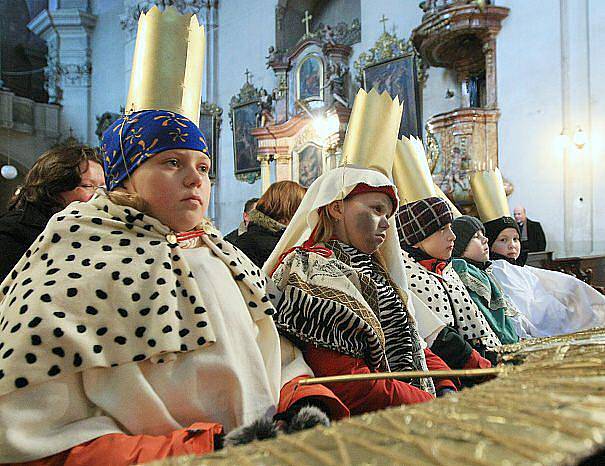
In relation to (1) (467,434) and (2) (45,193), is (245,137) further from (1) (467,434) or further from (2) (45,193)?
(1) (467,434)

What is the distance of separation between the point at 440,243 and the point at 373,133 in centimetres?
73

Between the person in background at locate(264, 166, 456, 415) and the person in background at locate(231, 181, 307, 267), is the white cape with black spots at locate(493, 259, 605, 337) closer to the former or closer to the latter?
the person in background at locate(231, 181, 307, 267)

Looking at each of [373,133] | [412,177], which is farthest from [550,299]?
[373,133]

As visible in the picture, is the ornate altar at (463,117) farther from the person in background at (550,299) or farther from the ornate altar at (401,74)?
the person in background at (550,299)

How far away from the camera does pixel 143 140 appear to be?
1508mm

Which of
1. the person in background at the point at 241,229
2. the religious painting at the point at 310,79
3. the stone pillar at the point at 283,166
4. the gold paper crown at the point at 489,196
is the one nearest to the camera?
the person in background at the point at 241,229

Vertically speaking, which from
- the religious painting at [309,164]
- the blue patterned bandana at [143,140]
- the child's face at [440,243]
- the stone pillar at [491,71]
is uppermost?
the stone pillar at [491,71]

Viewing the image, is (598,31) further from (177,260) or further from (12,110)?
(12,110)

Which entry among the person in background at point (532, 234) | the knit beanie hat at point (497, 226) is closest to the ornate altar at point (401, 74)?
the person in background at point (532, 234)

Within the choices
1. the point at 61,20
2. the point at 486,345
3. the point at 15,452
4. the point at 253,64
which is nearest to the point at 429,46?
the point at 253,64

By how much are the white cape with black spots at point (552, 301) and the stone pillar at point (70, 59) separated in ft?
56.9

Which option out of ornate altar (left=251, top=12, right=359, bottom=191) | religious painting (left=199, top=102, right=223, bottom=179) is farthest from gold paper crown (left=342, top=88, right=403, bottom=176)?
religious painting (left=199, top=102, right=223, bottom=179)

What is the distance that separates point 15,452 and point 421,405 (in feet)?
2.72

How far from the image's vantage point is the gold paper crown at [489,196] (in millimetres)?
4727
